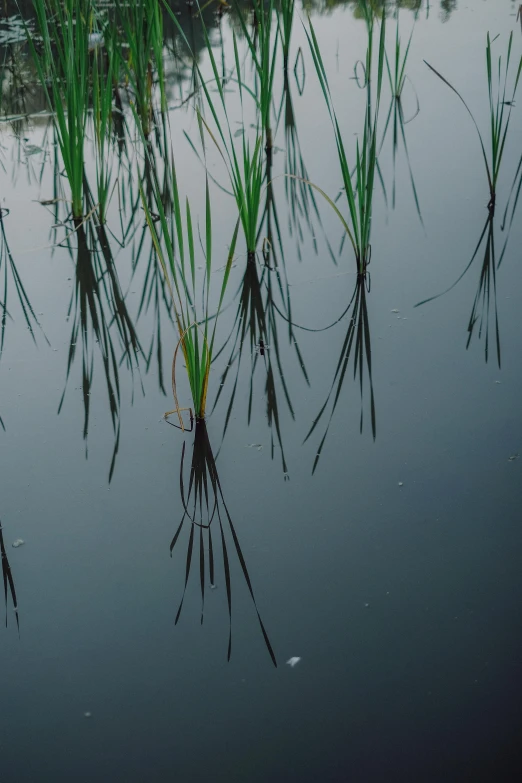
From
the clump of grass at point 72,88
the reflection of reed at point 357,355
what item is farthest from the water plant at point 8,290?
the reflection of reed at point 357,355

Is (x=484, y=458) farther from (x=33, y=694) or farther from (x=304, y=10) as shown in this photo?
(x=304, y=10)

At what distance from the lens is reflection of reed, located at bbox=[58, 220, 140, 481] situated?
6.05ft

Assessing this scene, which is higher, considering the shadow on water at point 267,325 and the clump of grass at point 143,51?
the clump of grass at point 143,51

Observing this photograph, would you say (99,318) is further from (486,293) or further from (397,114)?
(397,114)

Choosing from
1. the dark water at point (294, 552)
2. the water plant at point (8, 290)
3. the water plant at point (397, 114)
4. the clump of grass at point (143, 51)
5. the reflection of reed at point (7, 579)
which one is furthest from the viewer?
the water plant at point (397, 114)

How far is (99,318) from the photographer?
211 centimetres

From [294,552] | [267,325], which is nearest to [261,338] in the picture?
[267,325]

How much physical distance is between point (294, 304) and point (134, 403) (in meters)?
0.55

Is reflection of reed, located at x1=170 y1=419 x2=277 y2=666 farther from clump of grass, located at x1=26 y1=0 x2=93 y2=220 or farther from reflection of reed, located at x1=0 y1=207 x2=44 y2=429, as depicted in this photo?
clump of grass, located at x1=26 y1=0 x2=93 y2=220

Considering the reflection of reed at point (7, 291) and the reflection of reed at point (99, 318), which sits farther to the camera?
the reflection of reed at point (7, 291)

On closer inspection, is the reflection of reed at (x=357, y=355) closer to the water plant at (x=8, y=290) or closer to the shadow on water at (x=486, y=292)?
the shadow on water at (x=486, y=292)

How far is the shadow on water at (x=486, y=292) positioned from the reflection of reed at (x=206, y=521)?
703 mm

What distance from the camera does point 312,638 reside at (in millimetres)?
1206

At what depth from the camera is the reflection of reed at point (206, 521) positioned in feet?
4.38
